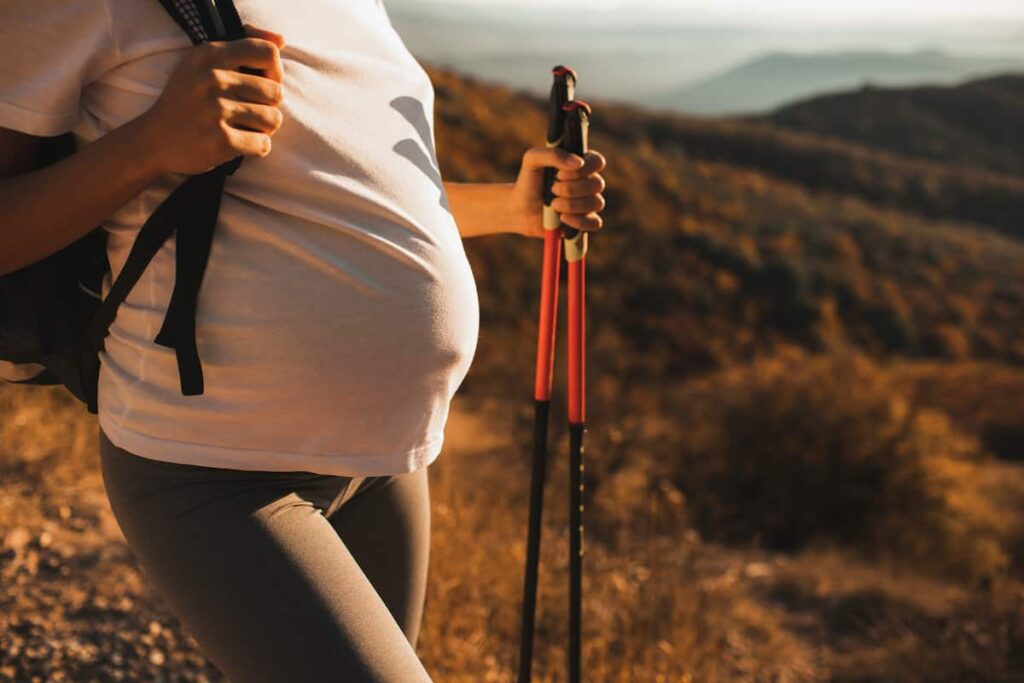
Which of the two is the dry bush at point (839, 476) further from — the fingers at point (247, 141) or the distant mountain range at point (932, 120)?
the distant mountain range at point (932, 120)

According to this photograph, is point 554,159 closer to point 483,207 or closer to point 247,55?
point 483,207

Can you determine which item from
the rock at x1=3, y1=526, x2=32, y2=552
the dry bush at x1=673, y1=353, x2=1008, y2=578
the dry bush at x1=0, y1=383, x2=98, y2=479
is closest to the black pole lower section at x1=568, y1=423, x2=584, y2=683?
the rock at x1=3, y1=526, x2=32, y2=552

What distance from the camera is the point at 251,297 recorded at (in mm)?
995

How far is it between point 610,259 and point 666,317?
5.80 feet

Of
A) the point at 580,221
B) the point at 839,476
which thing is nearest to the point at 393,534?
the point at 580,221

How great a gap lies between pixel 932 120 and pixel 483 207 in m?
48.6

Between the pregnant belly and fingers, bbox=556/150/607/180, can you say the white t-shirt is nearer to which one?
the pregnant belly

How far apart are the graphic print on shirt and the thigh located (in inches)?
15.8

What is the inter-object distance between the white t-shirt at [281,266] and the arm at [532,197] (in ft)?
1.19

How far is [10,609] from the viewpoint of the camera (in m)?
2.52

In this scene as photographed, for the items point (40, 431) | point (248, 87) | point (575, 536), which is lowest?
point (40, 431)

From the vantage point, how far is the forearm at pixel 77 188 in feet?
3.13

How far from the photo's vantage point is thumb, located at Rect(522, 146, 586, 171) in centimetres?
141

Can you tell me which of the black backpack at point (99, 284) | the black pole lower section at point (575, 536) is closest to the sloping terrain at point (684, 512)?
the black pole lower section at point (575, 536)
